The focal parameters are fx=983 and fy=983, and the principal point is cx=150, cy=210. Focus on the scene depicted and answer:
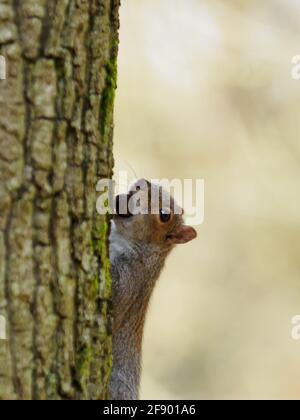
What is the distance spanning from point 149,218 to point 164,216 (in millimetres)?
70

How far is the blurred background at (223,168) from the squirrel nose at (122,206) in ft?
9.46

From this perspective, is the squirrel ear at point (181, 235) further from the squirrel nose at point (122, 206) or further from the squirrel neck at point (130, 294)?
the squirrel nose at point (122, 206)

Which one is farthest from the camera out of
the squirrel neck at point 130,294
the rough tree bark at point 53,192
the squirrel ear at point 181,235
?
the squirrel ear at point 181,235

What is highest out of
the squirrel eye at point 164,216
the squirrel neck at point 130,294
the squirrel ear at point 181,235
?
the squirrel eye at point 164,216

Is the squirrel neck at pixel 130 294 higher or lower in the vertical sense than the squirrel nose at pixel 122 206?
lower

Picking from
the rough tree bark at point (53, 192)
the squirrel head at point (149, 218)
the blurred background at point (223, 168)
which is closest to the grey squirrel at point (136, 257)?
the squirrel head at point (149, 218)

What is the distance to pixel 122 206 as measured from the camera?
379cm

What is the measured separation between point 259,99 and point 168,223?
351 cm

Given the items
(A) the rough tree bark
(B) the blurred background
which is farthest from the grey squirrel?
(B) the blurred background

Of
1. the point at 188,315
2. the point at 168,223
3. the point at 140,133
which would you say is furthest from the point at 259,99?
the point at 168,223

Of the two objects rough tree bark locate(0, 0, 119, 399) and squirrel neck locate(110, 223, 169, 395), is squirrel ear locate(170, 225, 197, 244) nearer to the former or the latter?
squirrel neck locate(110, 223, 169, 395)

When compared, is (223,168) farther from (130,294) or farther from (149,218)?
(130,294)

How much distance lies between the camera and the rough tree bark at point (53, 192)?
2375mm

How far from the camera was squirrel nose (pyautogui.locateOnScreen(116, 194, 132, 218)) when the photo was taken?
376 cm
